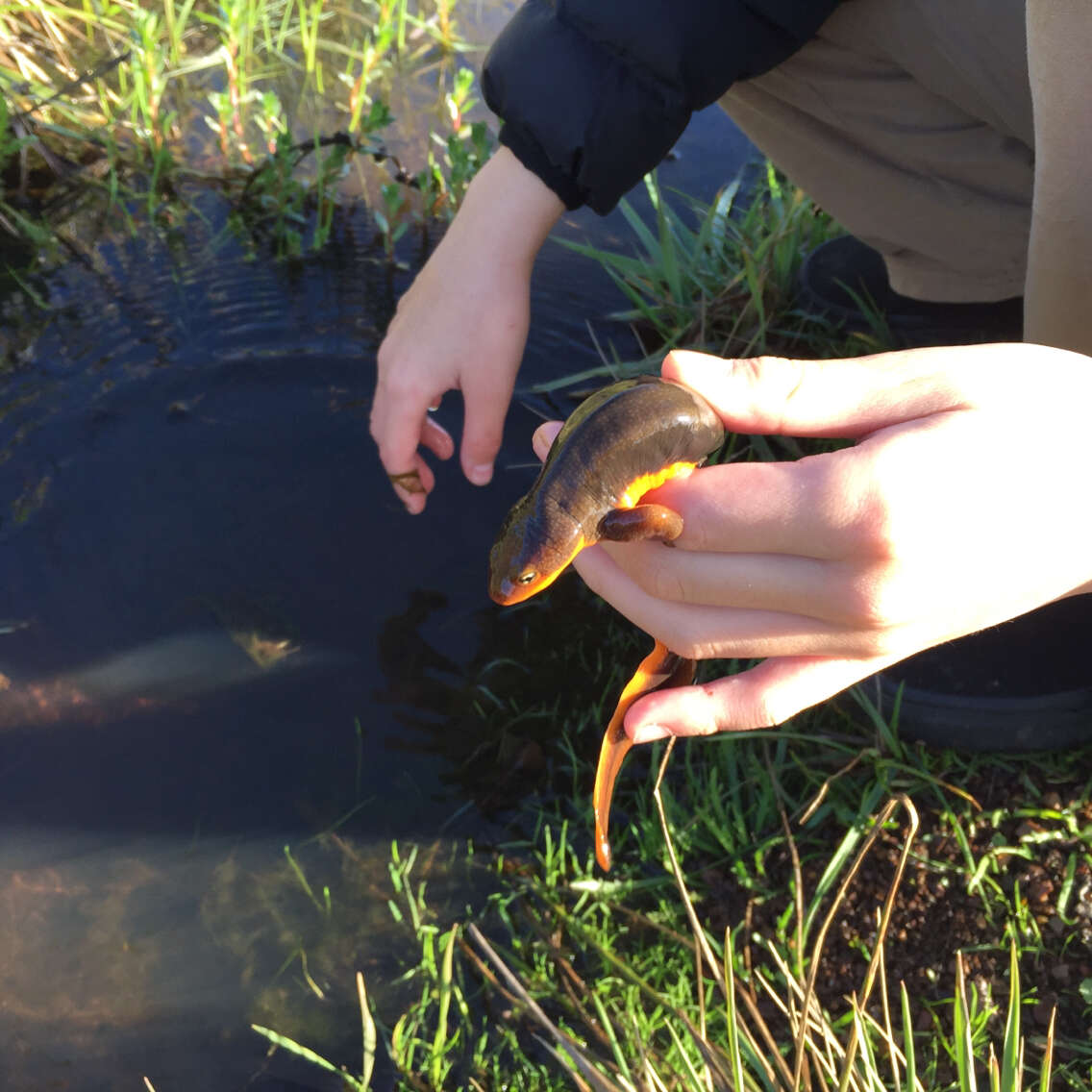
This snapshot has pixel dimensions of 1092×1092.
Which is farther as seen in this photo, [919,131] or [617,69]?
[919,131]

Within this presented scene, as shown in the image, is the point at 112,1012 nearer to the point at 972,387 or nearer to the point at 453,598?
the point at 453,598

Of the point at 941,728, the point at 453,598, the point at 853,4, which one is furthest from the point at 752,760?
the point at 853,4

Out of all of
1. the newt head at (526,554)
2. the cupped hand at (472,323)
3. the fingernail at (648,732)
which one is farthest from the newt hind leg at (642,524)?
the cupped hand at (472,323)

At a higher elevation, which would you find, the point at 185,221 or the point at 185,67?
the point at 185,67

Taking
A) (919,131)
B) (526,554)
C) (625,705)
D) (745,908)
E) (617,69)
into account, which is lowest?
(745,908)

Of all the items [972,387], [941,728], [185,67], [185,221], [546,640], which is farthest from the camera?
[185,67]

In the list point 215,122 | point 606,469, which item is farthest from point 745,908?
point 215,122

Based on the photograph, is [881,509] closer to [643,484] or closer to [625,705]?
[643,484]

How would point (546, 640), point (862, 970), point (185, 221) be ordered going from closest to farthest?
point (862, 970) < point (546, 640) < point (185, 221)
